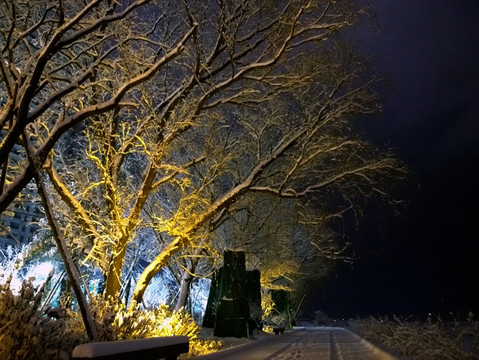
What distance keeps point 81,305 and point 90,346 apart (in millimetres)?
2326

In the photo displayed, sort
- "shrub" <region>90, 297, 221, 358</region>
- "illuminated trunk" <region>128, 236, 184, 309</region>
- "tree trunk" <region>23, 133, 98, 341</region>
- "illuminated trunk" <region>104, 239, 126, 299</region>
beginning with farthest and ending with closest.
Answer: "illuminated trunk" <region>128, 236, 184, 309</region>
"illuminated trunk" <region>104, 239, 126, 299</region>
"shrub" <region>90, 297, 221, 358</region>
"tree trunk" <region>23, 133, 98, 341</region>

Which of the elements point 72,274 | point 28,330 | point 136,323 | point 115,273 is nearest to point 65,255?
point 72,274

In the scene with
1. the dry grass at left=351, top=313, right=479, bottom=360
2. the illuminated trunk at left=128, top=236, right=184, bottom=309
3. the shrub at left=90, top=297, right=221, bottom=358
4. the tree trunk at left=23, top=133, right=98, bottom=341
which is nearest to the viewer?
the tree trunk at left=23, top=133, right=98, bottom=341

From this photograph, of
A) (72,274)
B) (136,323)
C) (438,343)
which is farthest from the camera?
(438,343)

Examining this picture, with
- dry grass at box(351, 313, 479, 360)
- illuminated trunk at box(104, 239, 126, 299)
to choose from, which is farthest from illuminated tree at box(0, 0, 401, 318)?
dry grass at box(351, 313, 479, 360)

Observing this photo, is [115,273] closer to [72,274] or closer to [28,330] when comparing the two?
[72,274]

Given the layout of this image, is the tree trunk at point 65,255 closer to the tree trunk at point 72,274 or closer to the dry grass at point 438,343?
the tree trunk at point 72,274

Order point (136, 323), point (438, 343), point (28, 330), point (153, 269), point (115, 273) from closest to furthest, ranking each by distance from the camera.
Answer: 1. point (28, 330)
2. point (136, 323)
3. point (438, 343)
4. point (115, 273)
5. point (153, 269)

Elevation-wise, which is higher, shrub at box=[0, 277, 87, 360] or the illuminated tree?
the illuminated tree

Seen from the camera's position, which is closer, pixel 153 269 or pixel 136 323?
pixel 136 323

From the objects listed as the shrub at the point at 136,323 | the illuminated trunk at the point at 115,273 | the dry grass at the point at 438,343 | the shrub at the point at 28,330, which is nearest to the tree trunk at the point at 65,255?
the shrub at the point at 28,330

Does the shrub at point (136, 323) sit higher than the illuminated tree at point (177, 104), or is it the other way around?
the illuminated tree at point (177, 104)

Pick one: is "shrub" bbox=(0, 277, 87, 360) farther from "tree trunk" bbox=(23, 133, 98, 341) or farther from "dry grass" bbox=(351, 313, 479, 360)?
"dry grass" bbox=(351, 313, 479, 360)

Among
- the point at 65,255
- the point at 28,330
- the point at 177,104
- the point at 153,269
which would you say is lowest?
the point at 28,330
